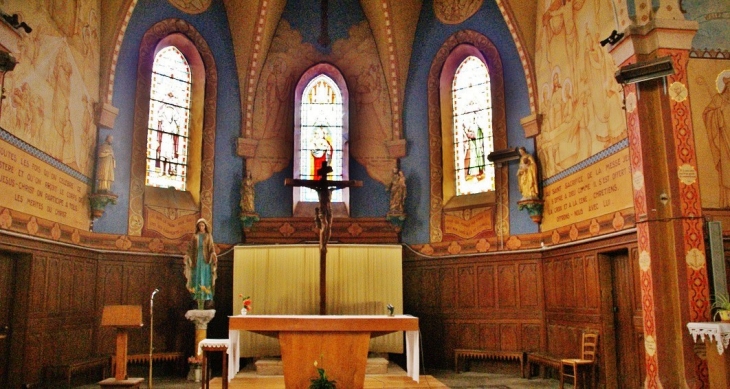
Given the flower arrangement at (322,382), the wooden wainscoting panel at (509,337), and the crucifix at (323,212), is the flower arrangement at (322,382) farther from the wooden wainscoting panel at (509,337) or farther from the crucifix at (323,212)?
the wooden wainscoting panel at (509,337)

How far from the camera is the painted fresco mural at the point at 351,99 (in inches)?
617

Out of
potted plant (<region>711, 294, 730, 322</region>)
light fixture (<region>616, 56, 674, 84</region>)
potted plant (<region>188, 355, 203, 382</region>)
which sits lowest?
potted plant (<region>188, 355, 203, 382</region>)

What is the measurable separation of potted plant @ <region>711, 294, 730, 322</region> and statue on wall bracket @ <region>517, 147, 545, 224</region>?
468 cm

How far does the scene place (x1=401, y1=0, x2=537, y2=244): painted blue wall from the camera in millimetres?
→ 14227

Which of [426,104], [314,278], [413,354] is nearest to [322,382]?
[413,354]

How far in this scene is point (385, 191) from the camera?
15.5 meters

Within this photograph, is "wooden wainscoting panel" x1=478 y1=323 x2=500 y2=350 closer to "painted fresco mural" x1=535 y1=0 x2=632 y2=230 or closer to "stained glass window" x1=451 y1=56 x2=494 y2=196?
"painted fresco mural" x1=535 y1=0 x2=632 y2=230

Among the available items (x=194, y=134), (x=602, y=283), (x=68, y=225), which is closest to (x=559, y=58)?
(x=602, y=283)

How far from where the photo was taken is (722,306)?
8820 mm

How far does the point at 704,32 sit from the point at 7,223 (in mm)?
10942

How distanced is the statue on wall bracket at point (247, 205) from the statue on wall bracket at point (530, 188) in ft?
19.7

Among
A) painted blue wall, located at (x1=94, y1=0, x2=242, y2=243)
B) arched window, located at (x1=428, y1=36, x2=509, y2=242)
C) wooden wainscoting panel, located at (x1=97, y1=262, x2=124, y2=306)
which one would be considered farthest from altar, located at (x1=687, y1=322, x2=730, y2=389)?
wooden wainscoting panel, located at (x1=97, y1=262, x2=124, y2=306)

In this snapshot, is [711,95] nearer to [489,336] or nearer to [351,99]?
[489,336]

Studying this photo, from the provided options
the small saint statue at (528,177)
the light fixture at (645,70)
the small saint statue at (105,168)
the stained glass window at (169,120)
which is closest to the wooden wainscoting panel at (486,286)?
the small saint statue at (528,177)
